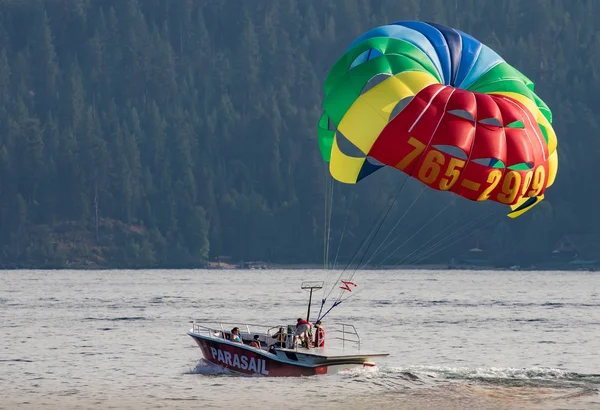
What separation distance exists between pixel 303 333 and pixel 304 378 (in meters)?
1.65

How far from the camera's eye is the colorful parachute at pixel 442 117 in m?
38.0

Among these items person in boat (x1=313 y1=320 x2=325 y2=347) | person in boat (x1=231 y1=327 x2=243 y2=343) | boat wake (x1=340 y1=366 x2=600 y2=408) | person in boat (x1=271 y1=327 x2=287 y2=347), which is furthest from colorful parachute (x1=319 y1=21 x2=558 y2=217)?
person in boat (x1=231 y1=327 x2=243 y2=343)

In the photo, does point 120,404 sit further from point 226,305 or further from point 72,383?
point 226,305

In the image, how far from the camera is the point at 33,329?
69000 mm

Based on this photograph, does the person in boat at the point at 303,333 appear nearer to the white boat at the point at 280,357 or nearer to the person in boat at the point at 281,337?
the white boat at the point at 280,357

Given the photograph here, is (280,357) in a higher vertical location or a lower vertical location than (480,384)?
higher

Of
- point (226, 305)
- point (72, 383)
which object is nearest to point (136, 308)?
point (226, 305)

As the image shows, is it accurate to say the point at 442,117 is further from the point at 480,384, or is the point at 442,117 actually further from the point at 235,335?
the point at 235,335

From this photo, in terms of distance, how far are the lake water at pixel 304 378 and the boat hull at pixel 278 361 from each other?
368 mm

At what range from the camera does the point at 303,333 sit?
1706 inches

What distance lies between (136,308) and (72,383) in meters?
44.8

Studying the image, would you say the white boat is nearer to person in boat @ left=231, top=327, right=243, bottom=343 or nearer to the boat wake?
person in boat @ left=231, top=327, right=243, bottom=343

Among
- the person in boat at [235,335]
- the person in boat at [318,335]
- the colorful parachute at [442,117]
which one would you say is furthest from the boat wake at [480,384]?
the colorful parachute at [442,117]

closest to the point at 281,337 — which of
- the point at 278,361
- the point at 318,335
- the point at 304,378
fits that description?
the point at 278,361
